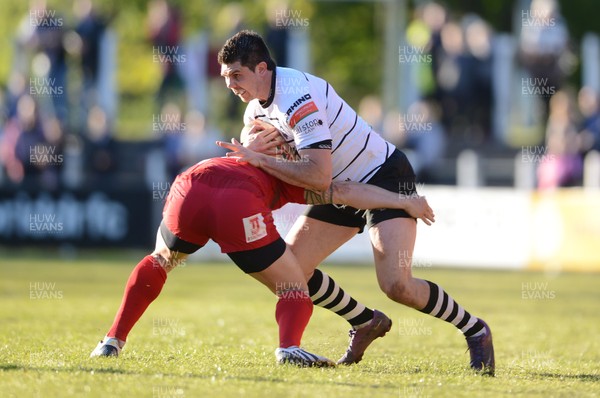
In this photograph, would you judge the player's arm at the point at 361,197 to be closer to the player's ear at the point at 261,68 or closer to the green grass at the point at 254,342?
the player's ear at the point at 261,68

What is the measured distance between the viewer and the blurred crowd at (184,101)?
21.4m

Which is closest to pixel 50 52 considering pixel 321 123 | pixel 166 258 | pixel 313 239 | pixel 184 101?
pixel 184 101

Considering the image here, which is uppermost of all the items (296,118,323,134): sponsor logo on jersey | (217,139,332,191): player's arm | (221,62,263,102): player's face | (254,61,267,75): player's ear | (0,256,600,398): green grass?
(254,61,267,75): player's ear

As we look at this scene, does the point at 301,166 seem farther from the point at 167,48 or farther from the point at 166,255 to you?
the point at 167,48

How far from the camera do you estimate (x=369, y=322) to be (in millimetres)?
8656

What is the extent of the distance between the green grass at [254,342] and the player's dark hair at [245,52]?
1979 mm

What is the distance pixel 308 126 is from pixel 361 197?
640 mm

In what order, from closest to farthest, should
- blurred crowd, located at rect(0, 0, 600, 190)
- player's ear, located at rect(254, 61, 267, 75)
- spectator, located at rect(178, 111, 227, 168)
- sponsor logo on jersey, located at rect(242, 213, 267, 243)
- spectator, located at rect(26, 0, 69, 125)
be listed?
sponsor logo on jersey, located at rect(242, 213, 267, 243)
player's ear, located at rect(254, 61, 267, 75)
blurred crowd, located at rect(0, 0, 600, 190)
spectator, located at rect(178, 111, 227, 168)
spectator, located at rect(26, 0, 69, 125)

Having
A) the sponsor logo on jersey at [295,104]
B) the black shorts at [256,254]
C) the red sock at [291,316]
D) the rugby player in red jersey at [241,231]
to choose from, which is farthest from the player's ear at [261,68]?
the red sock at [291,316]

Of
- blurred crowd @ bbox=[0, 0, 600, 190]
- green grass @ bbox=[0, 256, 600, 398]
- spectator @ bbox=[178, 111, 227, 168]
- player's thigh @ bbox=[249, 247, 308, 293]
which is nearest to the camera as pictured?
green grass @ bbox=[0, 256, 600, 398]

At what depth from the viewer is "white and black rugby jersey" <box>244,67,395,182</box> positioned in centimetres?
781

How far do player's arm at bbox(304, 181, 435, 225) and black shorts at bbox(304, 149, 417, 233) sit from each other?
0.23 ft

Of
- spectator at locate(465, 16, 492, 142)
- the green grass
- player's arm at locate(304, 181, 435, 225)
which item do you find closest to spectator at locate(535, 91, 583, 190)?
spectator at locate(465, 16, 492, 142)

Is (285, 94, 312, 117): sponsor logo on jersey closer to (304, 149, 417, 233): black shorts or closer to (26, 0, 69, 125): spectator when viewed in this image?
(304, 149, 417, 233): black shorts
